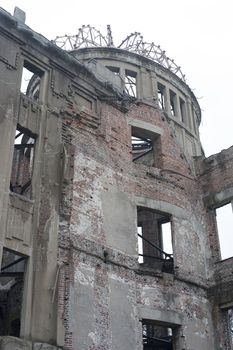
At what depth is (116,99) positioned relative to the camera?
17656mm

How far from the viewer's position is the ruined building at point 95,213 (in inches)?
504

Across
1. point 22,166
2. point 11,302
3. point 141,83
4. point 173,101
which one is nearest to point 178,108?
point 173,101

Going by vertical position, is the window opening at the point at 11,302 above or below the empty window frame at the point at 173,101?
below

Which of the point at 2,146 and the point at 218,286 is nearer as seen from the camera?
the point at 2,146

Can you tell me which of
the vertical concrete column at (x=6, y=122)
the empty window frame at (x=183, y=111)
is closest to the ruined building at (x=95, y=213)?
the vertical concrete column at (x=6, y=122)

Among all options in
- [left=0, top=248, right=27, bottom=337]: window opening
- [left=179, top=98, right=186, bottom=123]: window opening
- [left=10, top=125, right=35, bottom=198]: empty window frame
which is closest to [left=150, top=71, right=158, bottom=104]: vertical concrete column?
[left=179, top=98, right=186, bottom=123]: window opening

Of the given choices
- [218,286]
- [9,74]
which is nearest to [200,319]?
[218,286]

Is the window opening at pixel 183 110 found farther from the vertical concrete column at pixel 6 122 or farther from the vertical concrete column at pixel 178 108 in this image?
the vertical concrete column at pixel 6 122

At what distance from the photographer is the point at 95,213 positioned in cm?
1480

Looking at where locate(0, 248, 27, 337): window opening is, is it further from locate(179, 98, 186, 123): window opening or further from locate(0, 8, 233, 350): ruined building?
locate(179, 98, 186, 123): window opening

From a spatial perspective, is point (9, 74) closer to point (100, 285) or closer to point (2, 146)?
point (2, 146)

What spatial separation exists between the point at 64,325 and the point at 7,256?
5.67 metres

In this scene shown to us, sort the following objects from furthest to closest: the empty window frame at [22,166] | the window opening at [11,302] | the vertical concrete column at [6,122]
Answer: the empty window frame at [22,166] → the window opening at [11,302] → the vertical concrete column at [6,122]

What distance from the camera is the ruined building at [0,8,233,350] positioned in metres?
12.8
